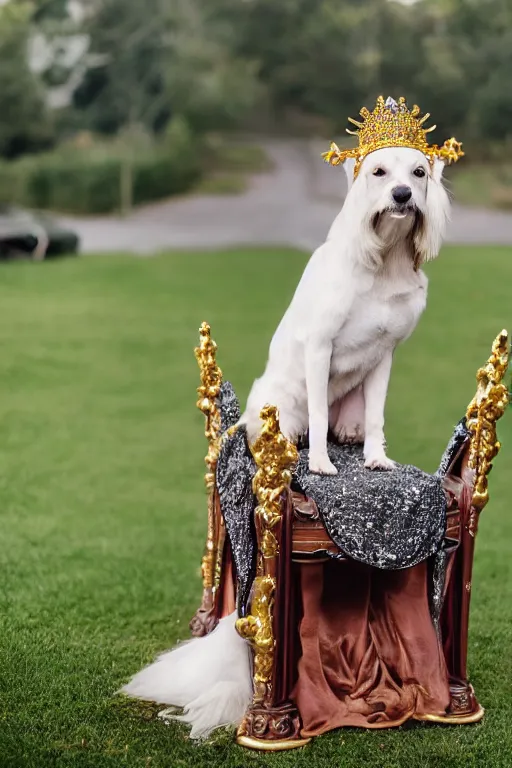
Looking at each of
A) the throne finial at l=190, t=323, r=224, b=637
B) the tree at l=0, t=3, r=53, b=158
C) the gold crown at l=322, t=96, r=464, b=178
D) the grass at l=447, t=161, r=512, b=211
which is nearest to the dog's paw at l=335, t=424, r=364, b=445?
the throne finial at l=190, t=323, r=224, b=637

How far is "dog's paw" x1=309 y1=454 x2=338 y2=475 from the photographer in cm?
213

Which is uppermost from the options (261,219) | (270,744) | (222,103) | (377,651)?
(222,103)

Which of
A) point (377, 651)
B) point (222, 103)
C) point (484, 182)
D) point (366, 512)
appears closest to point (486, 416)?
point (366, 512)

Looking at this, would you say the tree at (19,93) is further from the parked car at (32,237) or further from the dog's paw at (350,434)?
the dog's paw at (350,434)

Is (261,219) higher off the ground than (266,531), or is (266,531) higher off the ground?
(261,219)

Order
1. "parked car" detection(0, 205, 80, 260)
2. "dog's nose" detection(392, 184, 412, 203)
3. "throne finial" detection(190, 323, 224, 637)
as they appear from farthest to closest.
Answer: "parked car" detection(0, 205, 80, 260), "throne finial" detection(190, 323, 224, 637), "dog's nose" detection(392, 184, 412, 203)

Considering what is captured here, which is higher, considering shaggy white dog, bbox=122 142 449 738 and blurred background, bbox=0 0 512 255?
blurred background, bbox=0 0 512 255

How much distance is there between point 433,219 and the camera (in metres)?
2.05

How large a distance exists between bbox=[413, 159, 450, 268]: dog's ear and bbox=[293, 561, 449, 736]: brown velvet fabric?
0.71 metres

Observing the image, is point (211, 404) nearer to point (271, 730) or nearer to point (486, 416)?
point (486, 416)

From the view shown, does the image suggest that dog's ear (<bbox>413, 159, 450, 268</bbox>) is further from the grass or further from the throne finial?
the grass

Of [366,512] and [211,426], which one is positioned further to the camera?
[211,426]

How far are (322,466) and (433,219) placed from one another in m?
0.60

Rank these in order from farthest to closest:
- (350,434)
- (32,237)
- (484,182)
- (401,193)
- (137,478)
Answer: (32,237) → (484,182) → (137,478) → (350,434) → (401,193)
